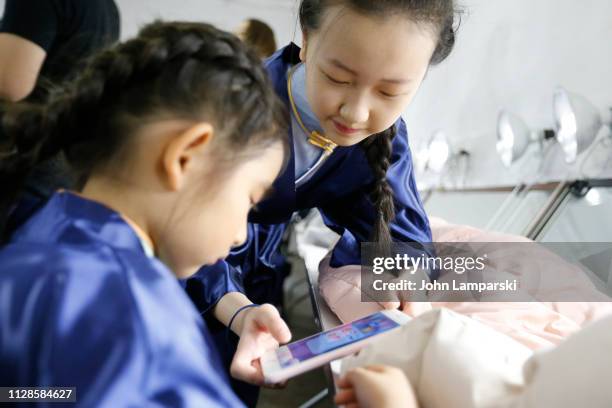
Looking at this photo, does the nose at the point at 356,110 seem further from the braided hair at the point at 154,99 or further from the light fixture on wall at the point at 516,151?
the light fixture on wall at the point at 516,151

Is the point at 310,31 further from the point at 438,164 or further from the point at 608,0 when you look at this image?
the point at 438,164

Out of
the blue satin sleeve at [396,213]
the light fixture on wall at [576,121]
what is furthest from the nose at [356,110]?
the light fixture on wall at [576,121]

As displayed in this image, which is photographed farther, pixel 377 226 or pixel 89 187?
pixel 377 226

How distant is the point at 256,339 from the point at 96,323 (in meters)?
0.26

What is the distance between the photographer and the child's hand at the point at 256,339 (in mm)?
541

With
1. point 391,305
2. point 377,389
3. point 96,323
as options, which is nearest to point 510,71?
point 391,305

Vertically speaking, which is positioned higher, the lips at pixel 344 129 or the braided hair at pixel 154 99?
the braided hair at pixel 154 99

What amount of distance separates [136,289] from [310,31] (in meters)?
0.49

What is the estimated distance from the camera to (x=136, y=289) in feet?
1.30

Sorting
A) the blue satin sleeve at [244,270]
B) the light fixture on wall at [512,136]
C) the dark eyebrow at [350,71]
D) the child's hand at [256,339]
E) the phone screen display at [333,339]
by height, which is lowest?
the blue satin sleeve at [244,270]

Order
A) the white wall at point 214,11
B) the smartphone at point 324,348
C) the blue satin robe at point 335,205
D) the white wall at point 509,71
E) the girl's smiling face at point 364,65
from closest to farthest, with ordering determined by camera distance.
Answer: the smartphone at point 324,348, the girl's smiling face at point 364,65, the blue satin robe at point 335,205, the white wall at point 509,71, the white wall at point 214,11

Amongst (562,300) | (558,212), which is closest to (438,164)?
(558,212)

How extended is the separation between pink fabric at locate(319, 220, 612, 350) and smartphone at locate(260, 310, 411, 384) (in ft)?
0.42

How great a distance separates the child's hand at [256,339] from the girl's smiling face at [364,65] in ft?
0.98
